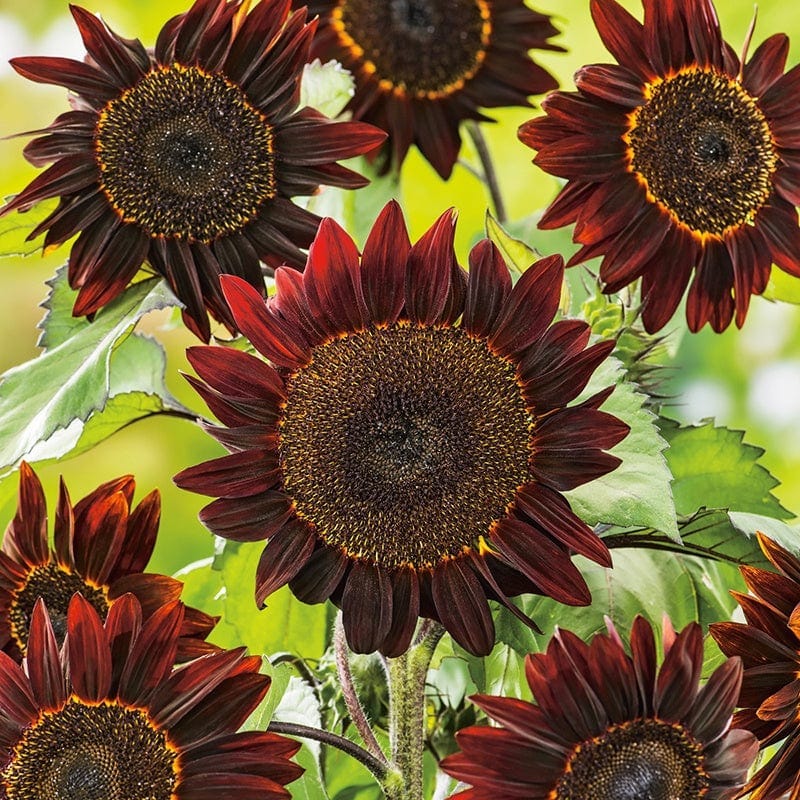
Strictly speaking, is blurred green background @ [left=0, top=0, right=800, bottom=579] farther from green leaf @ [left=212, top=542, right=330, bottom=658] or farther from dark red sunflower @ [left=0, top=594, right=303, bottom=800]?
dark red sunflower @ [left=0, top=594, right=303, bottom=800]

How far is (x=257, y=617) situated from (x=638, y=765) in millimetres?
235

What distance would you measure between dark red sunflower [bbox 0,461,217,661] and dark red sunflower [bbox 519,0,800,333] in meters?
0.20

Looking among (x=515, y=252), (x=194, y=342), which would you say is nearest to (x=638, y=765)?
(x=515, y=252)

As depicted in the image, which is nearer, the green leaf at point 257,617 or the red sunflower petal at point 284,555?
the red sunflower petal at point 284,555

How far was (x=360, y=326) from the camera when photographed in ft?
1.37

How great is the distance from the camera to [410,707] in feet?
1.54

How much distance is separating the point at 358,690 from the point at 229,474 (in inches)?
5.8

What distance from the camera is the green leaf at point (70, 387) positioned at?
450 mm

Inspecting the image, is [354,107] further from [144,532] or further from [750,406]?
[750,406]

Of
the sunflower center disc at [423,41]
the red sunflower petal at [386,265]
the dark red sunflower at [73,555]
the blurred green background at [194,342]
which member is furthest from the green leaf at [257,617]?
the blurred green background at [194,342]

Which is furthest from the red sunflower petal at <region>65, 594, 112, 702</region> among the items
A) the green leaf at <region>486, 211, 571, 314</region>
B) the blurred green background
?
the blurred green background

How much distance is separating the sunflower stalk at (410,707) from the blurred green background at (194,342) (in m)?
0.61

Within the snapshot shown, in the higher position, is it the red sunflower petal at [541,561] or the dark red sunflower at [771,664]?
the red sunflower petal at [541,561]

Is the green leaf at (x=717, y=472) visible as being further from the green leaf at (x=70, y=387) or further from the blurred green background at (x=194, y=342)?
the blurred green background at (x=194, y=342)
